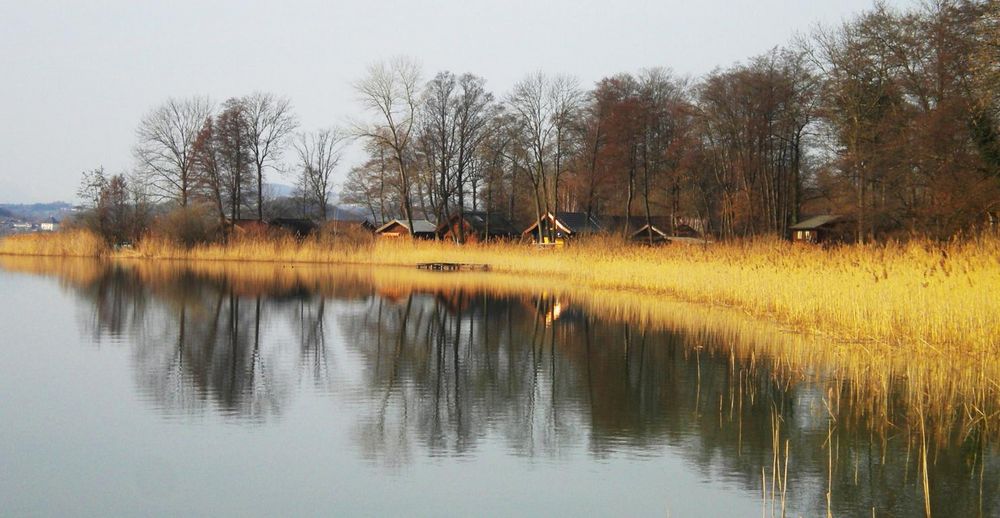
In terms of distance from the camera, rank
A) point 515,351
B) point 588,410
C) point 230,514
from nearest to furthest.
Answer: point 230,514
point 588,410
point 515,351

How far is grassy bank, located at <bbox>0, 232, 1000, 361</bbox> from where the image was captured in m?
14.2

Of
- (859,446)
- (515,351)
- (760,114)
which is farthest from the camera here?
(760,114)

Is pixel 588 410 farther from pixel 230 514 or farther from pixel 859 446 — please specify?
pixel 230 514

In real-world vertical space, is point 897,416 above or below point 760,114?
below

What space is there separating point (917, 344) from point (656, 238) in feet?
154

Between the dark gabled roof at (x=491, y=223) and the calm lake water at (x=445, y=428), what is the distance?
157ft

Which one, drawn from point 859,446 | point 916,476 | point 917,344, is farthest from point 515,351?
point 916,476

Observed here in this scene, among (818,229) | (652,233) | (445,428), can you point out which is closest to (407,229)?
(652,233)

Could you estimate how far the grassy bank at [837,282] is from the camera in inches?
560

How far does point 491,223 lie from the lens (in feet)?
228

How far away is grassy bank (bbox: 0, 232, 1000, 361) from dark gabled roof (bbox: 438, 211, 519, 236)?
30.1 m

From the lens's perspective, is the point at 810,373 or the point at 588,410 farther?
the point at 810,373

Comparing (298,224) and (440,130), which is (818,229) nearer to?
(440,130)

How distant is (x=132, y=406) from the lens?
11.1 metres
